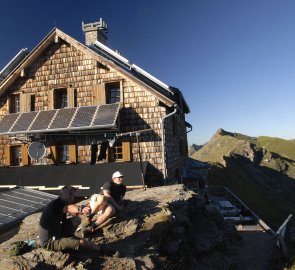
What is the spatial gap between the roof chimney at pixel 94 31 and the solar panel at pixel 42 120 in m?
8.32

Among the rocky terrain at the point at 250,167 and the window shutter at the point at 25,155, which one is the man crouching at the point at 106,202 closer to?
the window shutter at the point at 25,155

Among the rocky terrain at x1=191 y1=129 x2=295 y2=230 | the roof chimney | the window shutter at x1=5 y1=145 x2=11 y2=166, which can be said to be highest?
the roof chimney

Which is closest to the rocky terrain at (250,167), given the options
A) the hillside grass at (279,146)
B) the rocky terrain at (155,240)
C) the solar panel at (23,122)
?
the solar panel at (23,122)

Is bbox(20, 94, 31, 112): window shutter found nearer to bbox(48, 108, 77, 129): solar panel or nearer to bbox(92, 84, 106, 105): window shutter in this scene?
bbox(48, 108, 77, 129): solar panel

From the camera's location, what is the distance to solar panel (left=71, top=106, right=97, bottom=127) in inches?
637

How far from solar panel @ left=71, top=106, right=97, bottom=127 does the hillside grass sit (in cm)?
13887

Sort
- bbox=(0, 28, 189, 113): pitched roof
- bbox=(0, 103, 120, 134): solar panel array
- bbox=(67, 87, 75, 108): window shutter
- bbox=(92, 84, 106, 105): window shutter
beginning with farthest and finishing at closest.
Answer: bbox=(67, 87, 75, 108): window shutter
bbox=(92, 84, 106, 105): window shutter
bbox=(0, 28, 189, 113): pitched roof
bbox=(0, 103, 120, 134): solar panel array

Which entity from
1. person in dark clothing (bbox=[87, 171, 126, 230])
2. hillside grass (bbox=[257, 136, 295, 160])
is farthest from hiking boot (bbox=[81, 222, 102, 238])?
hillside grass (bbox=[257, 136, 295, 160])

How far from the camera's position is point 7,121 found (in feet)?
59.4

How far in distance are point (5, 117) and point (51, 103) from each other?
2.85 meters

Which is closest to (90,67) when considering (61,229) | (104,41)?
(104,41)

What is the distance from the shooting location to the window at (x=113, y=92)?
18.2 m

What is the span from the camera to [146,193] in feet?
39.8

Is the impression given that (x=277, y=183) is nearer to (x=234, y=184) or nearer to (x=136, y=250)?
(x=234, y=184)
